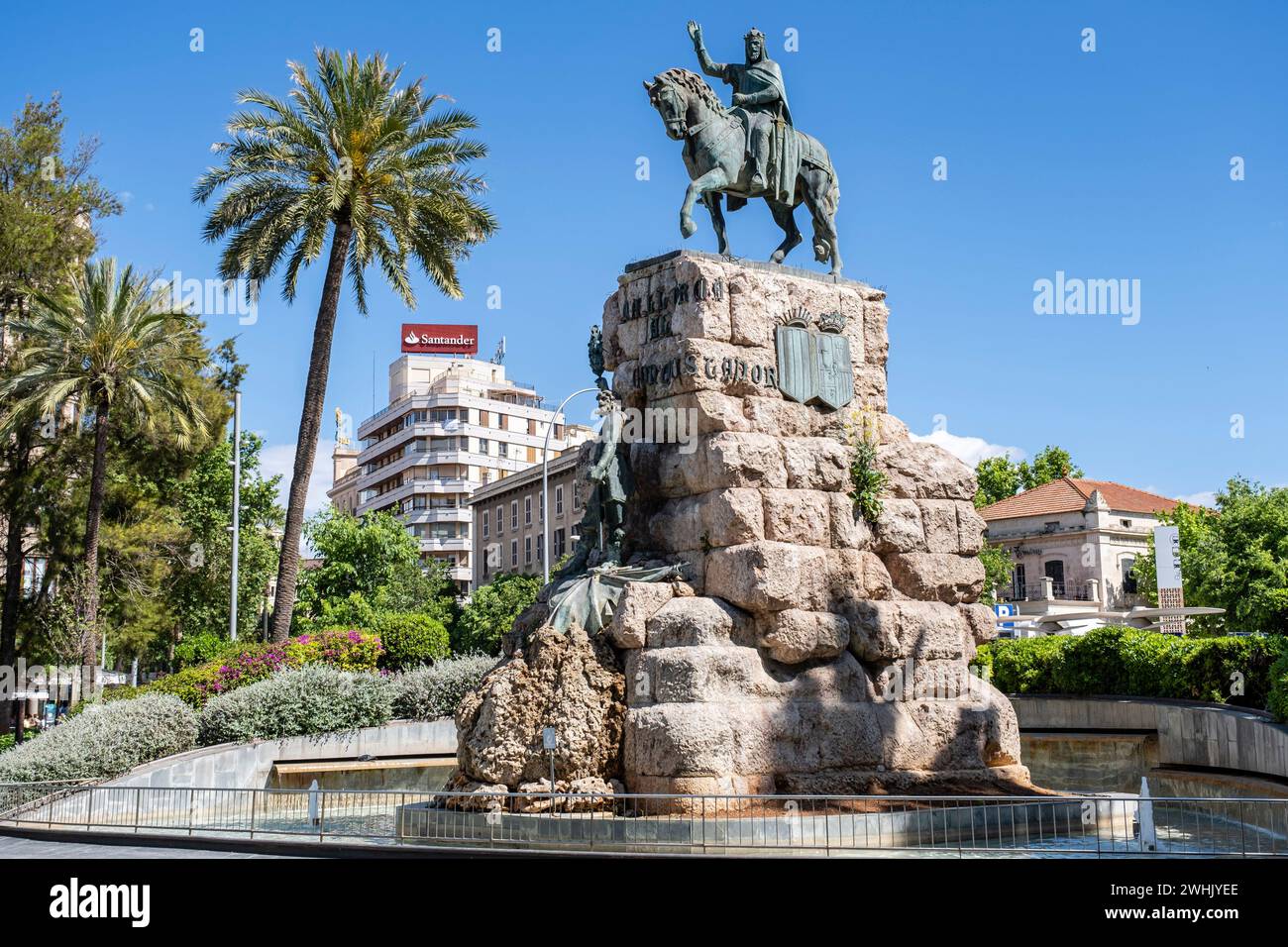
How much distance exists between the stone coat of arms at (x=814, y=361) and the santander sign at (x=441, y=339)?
271 ft

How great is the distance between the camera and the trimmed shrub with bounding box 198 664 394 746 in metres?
22.8

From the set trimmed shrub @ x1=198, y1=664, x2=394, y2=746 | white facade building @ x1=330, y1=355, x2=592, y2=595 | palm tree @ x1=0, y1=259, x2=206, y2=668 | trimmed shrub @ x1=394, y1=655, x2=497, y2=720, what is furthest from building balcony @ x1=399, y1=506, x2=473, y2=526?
trimmed shrub @ x1=198, y1=664, x2=394, y2=746

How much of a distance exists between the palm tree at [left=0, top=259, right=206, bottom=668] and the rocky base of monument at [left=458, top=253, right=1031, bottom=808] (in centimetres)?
1624

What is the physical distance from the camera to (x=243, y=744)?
2234 cm

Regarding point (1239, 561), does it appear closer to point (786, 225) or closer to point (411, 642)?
point (411, 642)

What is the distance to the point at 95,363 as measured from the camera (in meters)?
29.9

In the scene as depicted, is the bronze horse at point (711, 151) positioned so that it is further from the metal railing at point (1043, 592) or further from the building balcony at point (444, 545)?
the building balcony at point (444, 545)

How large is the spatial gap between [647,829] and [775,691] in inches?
106

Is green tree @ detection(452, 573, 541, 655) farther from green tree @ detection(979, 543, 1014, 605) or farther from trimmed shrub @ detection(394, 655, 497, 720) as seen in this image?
trimmed shrub @ detection(394, 655, 497, 720)

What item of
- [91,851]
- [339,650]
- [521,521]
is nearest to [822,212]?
[91,851]

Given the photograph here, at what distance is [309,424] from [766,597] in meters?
16.5

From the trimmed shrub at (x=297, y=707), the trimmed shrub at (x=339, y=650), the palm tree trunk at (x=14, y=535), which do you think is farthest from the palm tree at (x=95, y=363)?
the trimmed shrub at (x=297, y=707)
